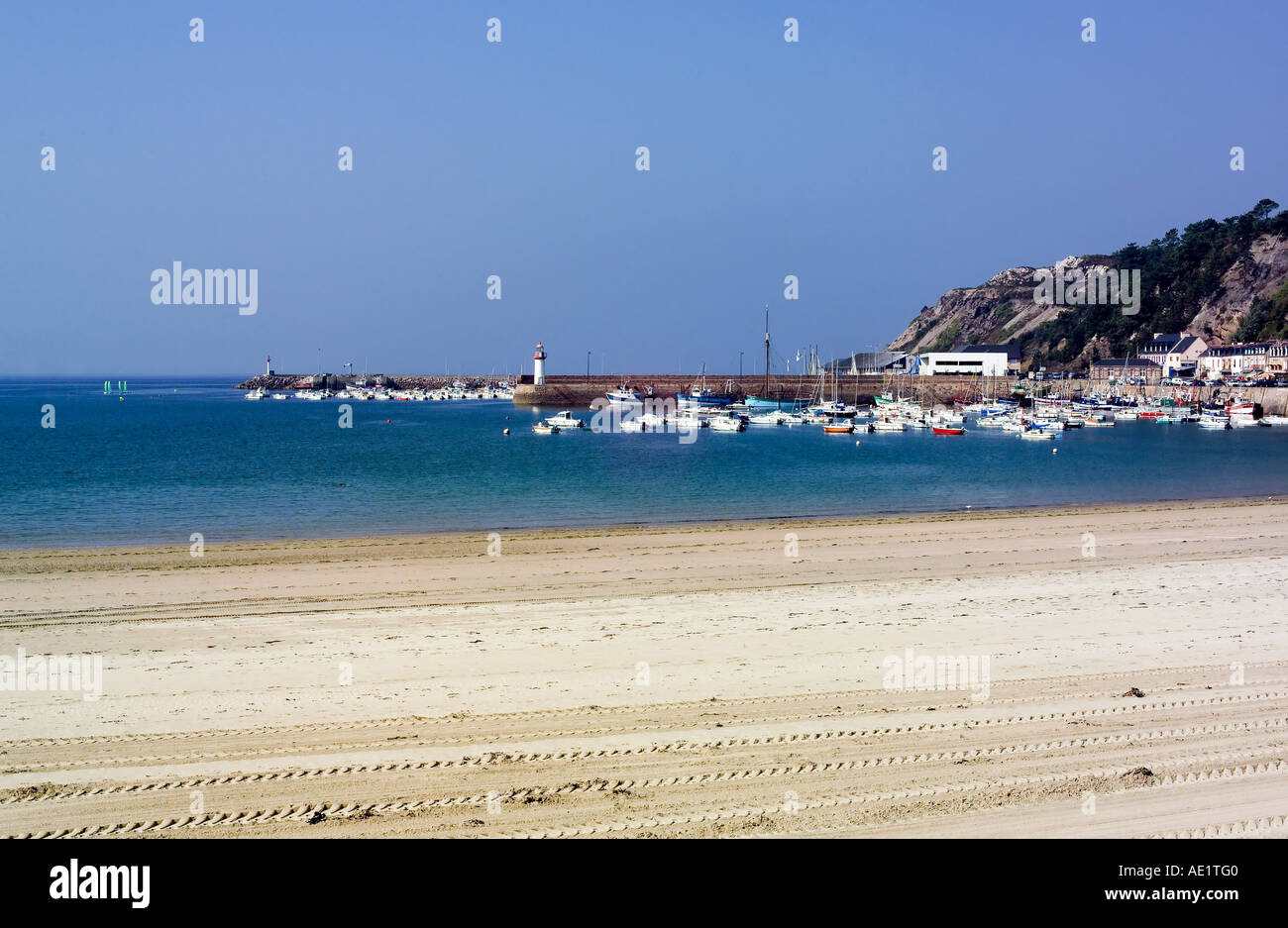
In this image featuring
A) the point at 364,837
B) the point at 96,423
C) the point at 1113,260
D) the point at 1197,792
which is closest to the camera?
the point at 364,837

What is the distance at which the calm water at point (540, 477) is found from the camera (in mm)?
25672

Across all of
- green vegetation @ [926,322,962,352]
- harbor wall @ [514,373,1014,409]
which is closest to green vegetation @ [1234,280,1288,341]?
harbor wall @ [514,373,1014,409]

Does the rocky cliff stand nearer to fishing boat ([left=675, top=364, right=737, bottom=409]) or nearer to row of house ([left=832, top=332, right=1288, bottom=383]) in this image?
row of house ([left=832, top=332, right=1288, bottom=383])

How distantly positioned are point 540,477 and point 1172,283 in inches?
4563

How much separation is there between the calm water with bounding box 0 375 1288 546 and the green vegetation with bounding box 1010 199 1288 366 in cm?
6100

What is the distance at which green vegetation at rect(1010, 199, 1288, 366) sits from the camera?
120938mm

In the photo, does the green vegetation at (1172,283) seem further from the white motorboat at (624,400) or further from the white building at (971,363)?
the white motorboat at (624,400)

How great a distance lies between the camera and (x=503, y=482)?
1369 inches

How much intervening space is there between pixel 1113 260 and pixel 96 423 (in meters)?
137

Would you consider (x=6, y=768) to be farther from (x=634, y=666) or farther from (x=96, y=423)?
(x=96, y=423)

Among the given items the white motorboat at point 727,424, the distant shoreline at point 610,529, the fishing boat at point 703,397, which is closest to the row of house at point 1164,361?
the fishing boat at point 703,397

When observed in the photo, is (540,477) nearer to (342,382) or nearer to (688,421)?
(688,421)

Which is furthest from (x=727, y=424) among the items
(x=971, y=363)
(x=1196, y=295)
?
(x=1196, y=295)
